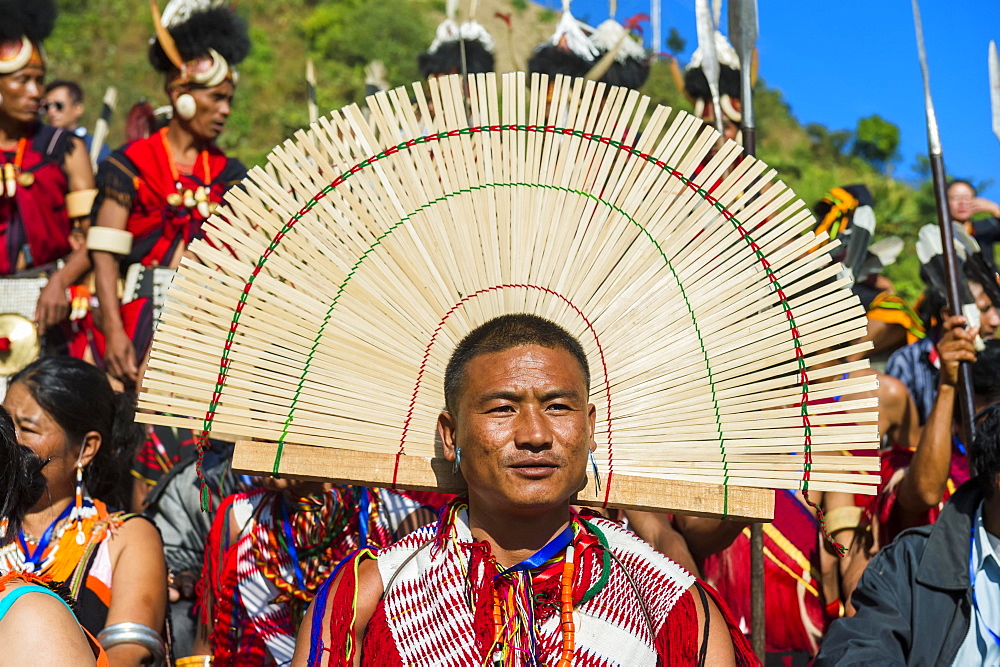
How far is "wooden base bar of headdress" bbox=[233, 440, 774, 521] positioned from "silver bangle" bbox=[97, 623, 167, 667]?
867 millimetres

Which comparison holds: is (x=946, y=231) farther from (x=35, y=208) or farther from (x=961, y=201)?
(x=35, y=208)

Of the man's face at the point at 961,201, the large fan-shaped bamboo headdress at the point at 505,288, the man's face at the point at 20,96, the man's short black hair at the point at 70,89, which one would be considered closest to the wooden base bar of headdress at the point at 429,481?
the large fan-shaped bamboo headdress at the point at 505,288

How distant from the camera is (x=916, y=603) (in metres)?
2.99

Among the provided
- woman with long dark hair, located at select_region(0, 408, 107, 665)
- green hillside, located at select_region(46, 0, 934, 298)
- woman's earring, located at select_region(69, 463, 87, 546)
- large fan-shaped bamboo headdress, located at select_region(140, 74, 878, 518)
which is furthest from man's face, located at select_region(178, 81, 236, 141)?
green hillside, located at select_region(46, 0, 934, 298)

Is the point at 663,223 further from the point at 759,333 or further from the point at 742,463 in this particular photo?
the point at 742,463

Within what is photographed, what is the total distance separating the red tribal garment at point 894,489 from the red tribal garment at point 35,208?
4.02 metres


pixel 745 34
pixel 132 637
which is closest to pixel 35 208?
pixel 132 637

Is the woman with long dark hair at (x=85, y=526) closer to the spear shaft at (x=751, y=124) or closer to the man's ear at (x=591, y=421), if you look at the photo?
the man's ear at (x=591, y=421)

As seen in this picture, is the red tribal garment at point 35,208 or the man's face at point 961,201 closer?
the red tribal garment at point 35,208

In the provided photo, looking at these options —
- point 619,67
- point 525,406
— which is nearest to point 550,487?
point 525,406

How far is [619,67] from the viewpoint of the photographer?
248 inches

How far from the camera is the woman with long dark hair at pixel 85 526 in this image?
2.89 metres

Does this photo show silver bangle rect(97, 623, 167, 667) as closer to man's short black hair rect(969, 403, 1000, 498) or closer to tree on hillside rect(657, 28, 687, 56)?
man's short black hair rect(969, 403, 1000, 498)

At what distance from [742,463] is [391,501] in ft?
3.68
